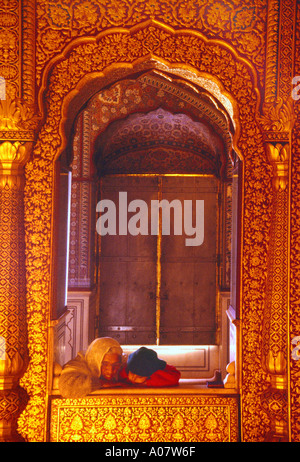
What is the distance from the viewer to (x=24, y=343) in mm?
2773

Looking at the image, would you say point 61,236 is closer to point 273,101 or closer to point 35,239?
point 35,239

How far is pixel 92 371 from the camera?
308 centimetres

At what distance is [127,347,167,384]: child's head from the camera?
3018mm

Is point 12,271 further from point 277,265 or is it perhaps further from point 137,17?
point 137,17

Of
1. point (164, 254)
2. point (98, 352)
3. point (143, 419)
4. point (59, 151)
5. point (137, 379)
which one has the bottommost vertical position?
point (143, 419)

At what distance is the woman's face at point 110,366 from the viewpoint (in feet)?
9.95

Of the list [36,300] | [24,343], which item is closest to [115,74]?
[36,300]

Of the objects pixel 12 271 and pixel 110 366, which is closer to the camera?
pixel 12 271

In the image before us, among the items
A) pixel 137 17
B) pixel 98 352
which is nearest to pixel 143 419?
pixel 98 352

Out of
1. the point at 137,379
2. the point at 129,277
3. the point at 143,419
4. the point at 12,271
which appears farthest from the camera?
the point at 129,277

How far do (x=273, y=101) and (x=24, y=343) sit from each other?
2.39 metres
